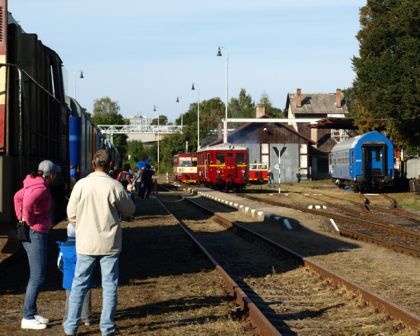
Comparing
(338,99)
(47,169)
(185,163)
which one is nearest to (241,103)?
(338,99)

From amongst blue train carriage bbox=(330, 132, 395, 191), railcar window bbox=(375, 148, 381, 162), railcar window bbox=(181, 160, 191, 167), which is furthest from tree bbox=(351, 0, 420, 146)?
railcar window bbox=(181, 160, 191, 167)

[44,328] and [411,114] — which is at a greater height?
[411,114]

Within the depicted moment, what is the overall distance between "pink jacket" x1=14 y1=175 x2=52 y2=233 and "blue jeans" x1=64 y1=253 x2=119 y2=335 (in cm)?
133

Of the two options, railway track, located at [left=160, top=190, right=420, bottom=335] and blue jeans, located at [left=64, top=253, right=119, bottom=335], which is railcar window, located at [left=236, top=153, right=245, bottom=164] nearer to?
railway track, located at [left=160, top=190, right=420, bottom=335]

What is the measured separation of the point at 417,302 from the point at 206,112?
512 feet

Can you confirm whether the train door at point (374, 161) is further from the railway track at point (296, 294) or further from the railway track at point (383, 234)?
the railway track at point (296, 294)

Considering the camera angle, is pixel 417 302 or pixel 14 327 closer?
pixel 14 327

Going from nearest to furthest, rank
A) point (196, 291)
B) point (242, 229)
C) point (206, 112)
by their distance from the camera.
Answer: point (196, 291) → point (242, 229) → point (206, 112)

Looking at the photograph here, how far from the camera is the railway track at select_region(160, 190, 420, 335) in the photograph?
8.47m

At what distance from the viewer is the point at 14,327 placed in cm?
834

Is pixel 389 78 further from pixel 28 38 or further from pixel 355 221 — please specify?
pixel 28 38

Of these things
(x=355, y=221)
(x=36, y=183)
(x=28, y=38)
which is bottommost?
(x=355, y=221)

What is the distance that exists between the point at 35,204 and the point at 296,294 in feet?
13.3

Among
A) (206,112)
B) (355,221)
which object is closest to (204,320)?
(355,221)
